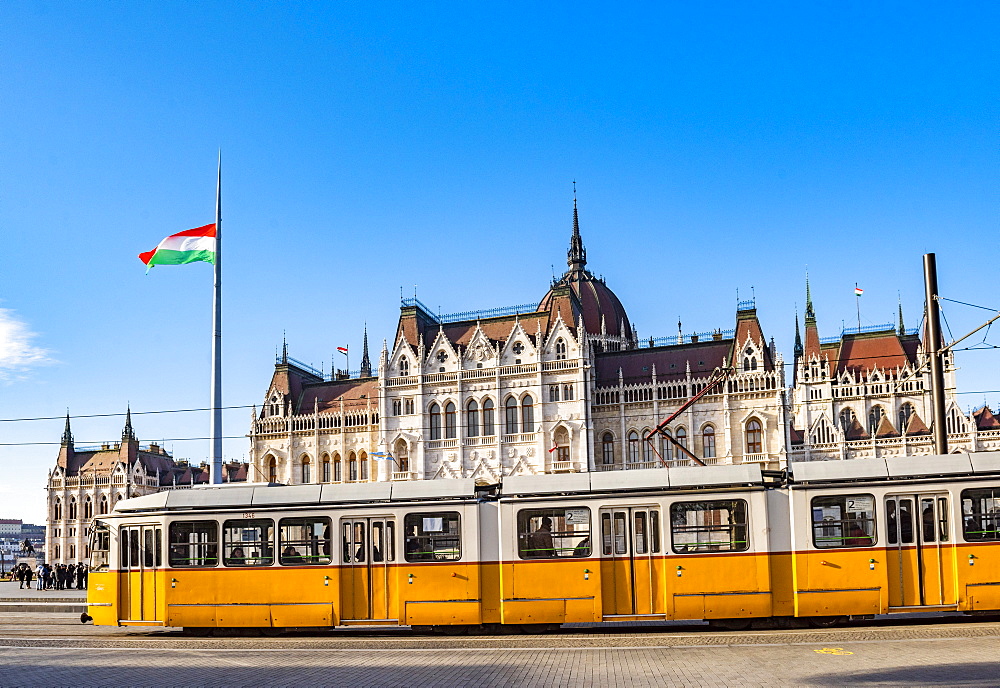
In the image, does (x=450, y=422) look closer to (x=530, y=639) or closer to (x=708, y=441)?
(x=708, y=441)

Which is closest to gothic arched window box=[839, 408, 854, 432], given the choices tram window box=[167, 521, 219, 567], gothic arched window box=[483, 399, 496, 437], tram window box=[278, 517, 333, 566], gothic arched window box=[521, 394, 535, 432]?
gothic arched window box=[521, 394, 535, 432]

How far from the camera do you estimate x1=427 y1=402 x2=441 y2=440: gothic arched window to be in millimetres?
71312

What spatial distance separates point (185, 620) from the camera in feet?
65.3

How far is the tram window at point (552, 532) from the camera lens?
18.8 m

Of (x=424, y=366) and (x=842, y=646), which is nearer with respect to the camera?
(x=842, y=646)

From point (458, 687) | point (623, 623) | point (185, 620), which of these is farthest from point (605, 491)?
point (185, 620)

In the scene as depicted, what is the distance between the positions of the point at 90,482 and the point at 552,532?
10586 centimetres

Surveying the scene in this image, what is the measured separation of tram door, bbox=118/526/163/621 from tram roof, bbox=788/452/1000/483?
1327 centimetres

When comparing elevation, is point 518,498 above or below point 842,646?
above

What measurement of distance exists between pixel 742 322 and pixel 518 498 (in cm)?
5370

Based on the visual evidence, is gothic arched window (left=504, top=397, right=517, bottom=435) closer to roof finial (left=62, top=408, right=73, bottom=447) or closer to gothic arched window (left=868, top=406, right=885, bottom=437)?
gothic arched window (left=868, top=406, right=885, bottom=437)

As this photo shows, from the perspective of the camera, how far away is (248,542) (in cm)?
1986

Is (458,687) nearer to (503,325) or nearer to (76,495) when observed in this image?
(503,325)

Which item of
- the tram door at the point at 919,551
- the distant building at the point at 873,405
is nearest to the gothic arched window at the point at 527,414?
the distant building at the point at 873,405
